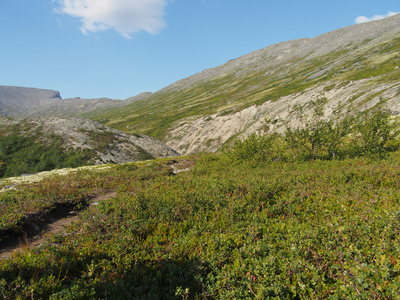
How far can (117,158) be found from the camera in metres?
45.8

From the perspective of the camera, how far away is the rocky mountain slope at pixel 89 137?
4506cm

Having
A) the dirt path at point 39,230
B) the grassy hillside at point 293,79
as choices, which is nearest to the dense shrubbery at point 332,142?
the dirt path at point 39,230

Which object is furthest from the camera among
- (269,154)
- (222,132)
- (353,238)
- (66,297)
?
(222,132)

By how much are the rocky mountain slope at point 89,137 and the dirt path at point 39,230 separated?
1217 inches

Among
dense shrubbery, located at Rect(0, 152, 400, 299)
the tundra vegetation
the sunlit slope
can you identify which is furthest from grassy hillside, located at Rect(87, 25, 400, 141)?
dense shrubbery, located at Rect(0, 152, 400, 299)

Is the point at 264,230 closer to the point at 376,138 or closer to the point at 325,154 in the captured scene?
the point at 325,154

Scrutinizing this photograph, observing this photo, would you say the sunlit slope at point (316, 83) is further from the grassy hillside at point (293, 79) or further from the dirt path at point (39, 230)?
the dirt path at point (39, 230)

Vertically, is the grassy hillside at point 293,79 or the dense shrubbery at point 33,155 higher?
the grassy hillside at point 293,79

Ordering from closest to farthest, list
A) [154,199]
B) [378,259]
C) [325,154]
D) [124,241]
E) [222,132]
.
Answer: [378,259], [124,241], [154,199], [325,154], [222,132]

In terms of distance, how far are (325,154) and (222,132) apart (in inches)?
2358

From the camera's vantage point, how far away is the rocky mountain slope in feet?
148

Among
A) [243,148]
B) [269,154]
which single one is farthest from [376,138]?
[243,148]

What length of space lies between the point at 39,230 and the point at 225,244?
9085mm

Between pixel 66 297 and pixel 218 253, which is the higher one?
pixel 66 297
